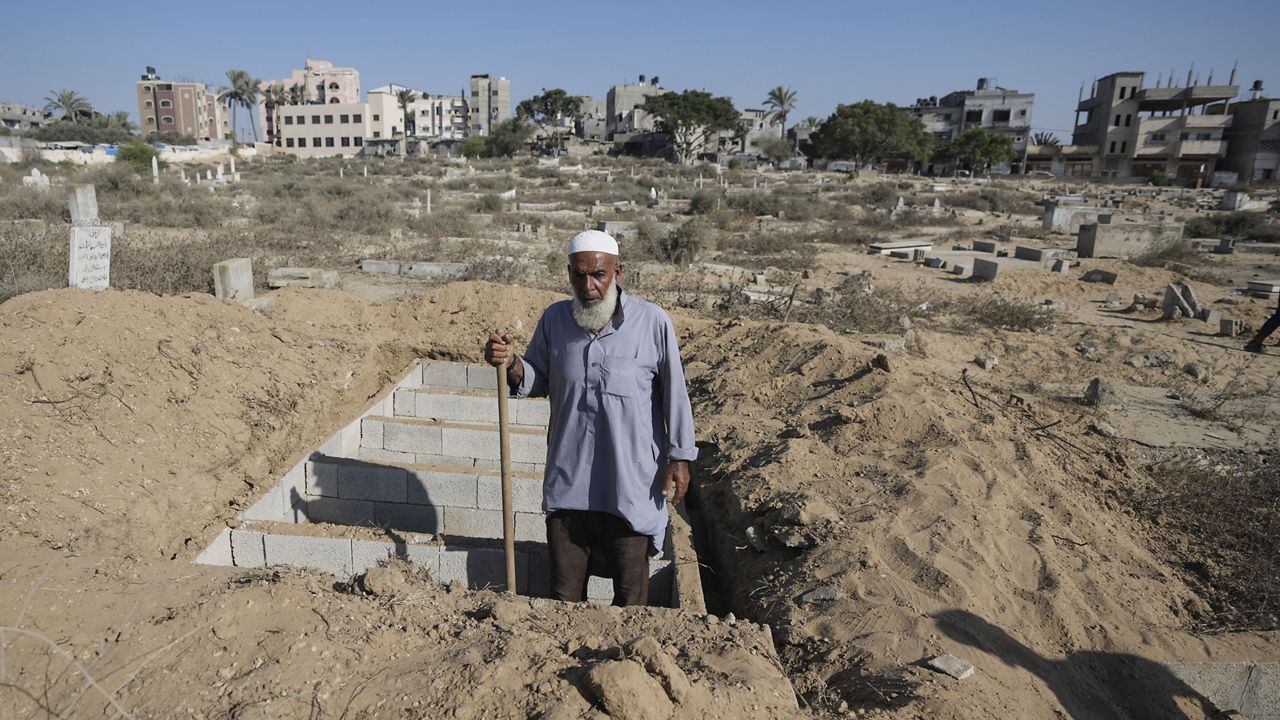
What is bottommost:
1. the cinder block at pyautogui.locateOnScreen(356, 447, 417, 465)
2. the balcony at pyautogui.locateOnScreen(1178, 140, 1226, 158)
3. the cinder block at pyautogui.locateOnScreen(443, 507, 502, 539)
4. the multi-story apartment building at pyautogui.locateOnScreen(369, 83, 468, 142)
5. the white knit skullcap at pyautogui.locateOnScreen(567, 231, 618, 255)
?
the cinder block at pyautogui.locateOnScreen(443, 507, 502, 539)

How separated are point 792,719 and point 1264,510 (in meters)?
3.88

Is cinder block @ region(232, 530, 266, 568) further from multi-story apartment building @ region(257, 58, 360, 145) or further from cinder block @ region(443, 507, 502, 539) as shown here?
multi-story apartment building @ region(257, 58, 360, 145)

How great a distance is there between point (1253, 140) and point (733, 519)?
6276 cm

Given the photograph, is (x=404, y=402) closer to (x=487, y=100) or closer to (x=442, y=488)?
(x=442, y=488)

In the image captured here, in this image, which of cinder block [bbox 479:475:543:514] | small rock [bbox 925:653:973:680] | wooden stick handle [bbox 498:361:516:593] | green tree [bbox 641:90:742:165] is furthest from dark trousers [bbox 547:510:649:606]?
green tree [bbox 641:90:742:165]

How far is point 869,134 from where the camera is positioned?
47.2 m

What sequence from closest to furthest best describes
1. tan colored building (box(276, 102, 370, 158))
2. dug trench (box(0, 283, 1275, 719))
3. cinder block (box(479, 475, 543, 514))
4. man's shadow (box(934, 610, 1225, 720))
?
1. dug trench (box(0, 283, 1275, 719))
2. man's shadow (box(934, 610, 1225, 720))
3. cinder block (box(479, 475, 543, 514))
4. tan colored building (box(276, 102, 370, 158))

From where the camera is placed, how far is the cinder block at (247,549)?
387 centimetres

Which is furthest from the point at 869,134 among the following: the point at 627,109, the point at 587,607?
the point at 587,607

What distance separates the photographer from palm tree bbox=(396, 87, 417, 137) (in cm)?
7381

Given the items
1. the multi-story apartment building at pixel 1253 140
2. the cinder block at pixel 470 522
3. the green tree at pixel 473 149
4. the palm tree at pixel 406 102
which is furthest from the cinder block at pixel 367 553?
the palm tree at pixel 406 102

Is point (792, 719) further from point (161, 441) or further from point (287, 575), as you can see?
point (161, 441)

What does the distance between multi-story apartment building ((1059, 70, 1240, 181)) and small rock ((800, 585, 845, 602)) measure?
58792 millimetres

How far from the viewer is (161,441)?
4.50 m
